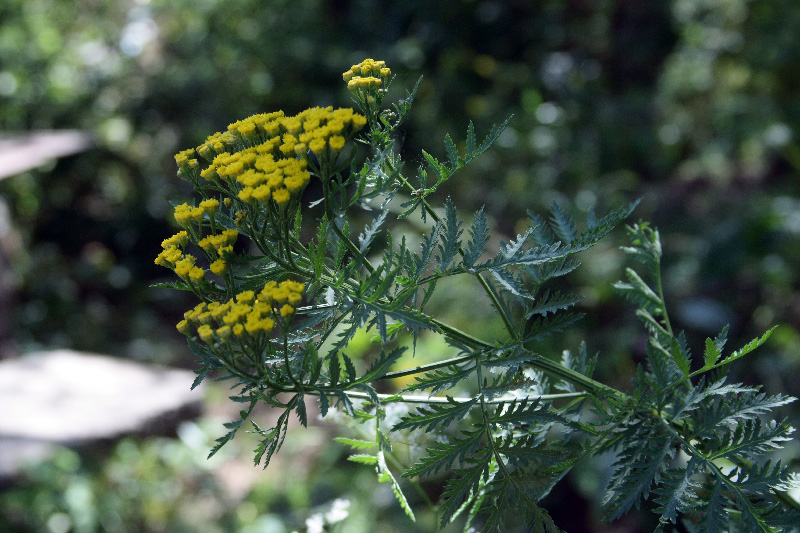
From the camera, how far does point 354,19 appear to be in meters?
4.24

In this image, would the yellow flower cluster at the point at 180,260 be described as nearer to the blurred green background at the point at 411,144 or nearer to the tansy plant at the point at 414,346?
the tansy plant at the point at 414,346

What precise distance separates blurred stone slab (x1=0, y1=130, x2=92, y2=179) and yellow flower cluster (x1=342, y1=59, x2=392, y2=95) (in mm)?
4213

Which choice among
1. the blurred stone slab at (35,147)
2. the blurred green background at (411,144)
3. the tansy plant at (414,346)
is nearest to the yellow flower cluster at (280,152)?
the tansy plant at (414,346)

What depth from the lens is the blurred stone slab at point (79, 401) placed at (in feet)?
9.37

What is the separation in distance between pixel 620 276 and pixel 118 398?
250 cm

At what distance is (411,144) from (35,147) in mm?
3364

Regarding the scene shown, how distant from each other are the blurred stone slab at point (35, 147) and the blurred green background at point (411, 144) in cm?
13

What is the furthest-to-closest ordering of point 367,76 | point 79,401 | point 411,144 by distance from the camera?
point 79,401
point 411,144
point 367,76

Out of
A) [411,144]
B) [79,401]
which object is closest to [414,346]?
[411,144]

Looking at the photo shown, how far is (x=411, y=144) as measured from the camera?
2.55 m

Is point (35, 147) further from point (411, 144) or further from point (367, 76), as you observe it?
point (367, 76)

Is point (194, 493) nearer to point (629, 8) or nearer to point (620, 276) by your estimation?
point (620, 276)

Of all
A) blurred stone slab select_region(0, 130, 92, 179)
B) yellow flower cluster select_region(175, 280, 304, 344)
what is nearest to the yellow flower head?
yellow flower cluster select_region(175, 280, 304, 344)

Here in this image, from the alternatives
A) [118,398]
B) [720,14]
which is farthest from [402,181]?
[720,14]
